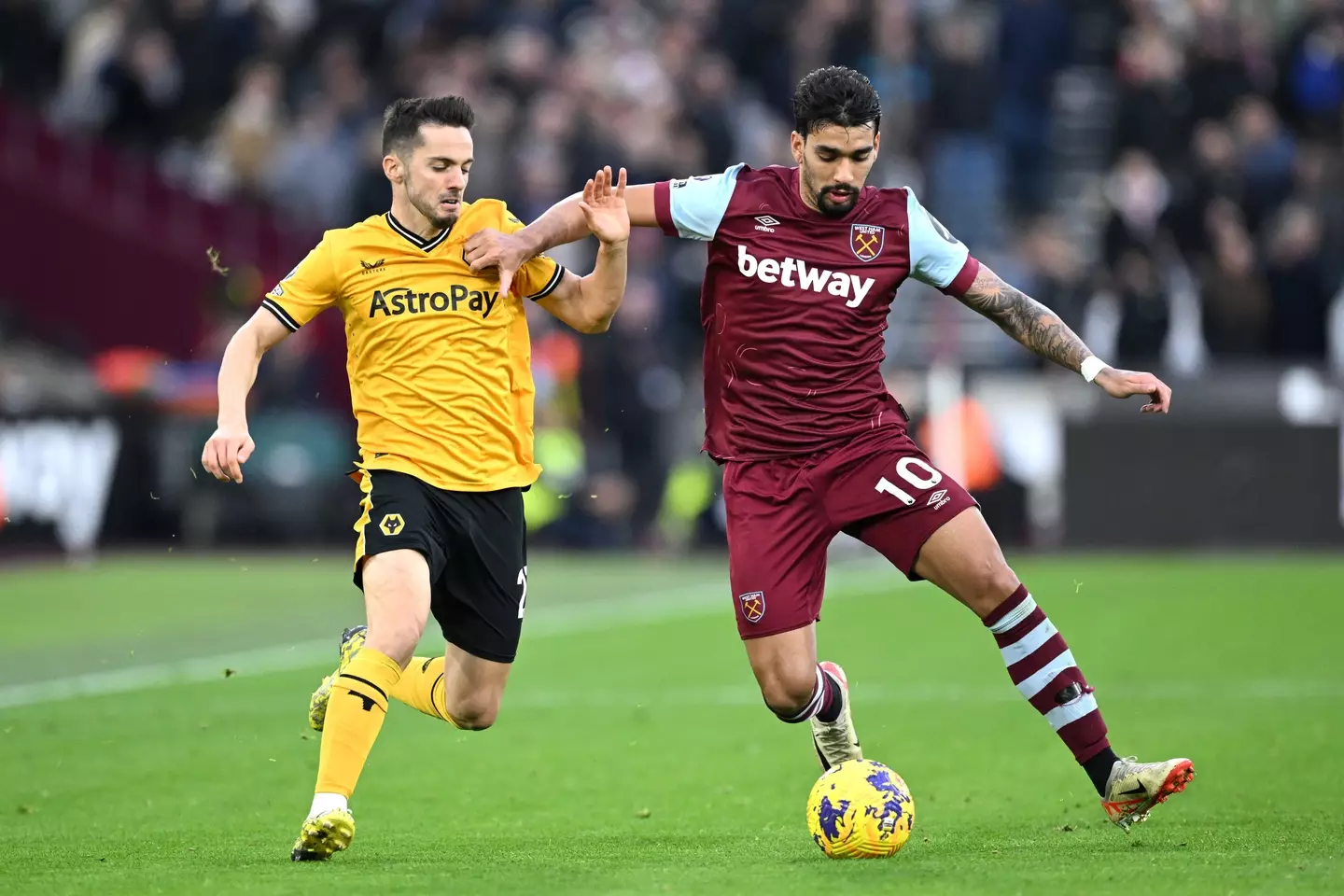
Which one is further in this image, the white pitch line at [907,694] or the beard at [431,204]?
the white pitch line at [907,694]

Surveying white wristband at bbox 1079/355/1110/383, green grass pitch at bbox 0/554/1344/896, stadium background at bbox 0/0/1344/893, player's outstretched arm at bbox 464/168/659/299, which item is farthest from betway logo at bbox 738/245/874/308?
stadium background at bbox 0/0/1344/893

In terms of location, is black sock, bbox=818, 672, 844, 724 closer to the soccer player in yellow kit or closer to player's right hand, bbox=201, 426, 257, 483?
the soccer player in yellow kit

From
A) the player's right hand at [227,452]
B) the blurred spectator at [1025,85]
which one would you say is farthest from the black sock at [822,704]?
the blurred spectator at [1025,85]

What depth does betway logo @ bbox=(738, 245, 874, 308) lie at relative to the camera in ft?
24.8

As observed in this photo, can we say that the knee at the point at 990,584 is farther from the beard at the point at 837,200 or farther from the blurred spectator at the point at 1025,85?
the blurred spectator at the point at 1025,85

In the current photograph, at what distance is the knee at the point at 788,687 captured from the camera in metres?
7.46

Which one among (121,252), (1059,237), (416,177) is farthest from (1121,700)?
(121,252)

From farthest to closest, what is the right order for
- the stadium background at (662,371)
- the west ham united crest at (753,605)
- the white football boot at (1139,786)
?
the stadium background at (662,371), the west ham united crest at (753,605), the white football boot at (1139,786)

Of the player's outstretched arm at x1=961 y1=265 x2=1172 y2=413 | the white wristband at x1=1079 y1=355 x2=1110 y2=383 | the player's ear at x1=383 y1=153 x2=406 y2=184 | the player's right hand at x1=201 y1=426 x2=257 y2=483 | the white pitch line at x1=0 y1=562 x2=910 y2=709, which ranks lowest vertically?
the white pitch line at x1=0 y1=562 x2=910 y2=709

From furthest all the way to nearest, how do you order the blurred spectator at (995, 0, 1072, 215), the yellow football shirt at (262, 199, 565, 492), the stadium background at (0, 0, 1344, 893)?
1. the blurred spectator at (995, 0, 1072, 215)
2. the stadium background at (0, 0, 1344, 893)
3. the yellow football shirt at (262, 199, 565, 492)

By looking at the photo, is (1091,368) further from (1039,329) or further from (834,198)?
(834,198)

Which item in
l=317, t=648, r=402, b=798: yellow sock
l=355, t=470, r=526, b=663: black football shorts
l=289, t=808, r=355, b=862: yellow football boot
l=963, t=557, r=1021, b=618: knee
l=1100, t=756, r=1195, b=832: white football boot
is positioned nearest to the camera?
l=289, t=808, r=355, b=862: yellow football boot

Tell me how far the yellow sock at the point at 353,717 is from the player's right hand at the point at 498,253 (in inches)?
56.3

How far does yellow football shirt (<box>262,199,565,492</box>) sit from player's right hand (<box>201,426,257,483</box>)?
57cm
